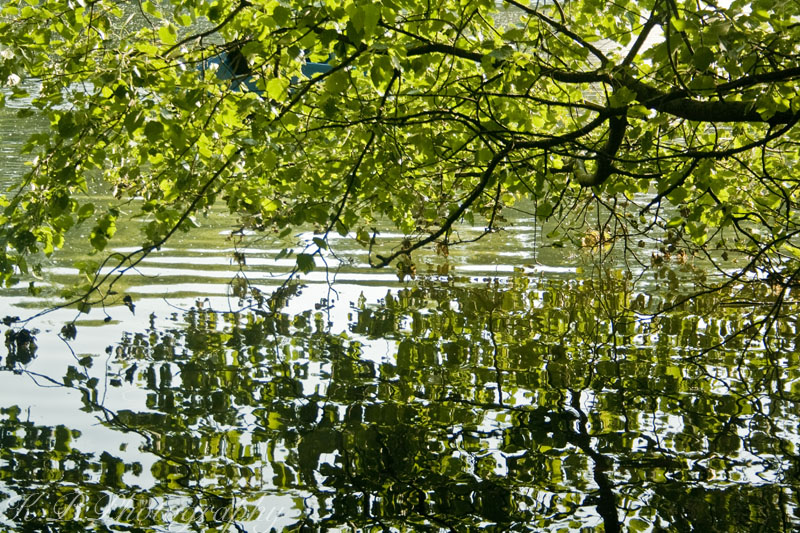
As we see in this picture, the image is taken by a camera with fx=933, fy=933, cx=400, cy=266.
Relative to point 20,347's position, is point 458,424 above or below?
below

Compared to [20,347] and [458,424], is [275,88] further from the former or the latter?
[20,347]

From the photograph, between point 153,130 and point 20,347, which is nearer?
point 153,130

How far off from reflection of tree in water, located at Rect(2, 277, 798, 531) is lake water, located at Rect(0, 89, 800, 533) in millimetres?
23

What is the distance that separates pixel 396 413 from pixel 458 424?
53 centimetres

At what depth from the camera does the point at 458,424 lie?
6.80 metres

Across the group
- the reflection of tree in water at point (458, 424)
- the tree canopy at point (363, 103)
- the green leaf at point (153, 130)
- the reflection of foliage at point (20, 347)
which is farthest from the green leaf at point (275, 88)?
the reflection of foliage at point (20, 347)

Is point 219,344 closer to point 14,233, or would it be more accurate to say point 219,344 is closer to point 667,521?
point 14,233

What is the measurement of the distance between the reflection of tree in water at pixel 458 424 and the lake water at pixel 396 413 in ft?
0.07

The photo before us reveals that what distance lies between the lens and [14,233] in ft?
20.1

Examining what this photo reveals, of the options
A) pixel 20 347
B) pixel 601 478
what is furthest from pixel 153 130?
pixel 20 347

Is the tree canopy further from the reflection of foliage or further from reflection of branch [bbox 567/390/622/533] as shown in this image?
the reflection of foliage

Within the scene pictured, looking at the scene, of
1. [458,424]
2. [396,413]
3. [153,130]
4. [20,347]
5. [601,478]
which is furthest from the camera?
[20,347]

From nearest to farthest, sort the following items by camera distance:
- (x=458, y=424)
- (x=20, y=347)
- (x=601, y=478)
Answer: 1. (x=601, y=478)
2. (x=458, y=424)
3. (x=20, y=347)

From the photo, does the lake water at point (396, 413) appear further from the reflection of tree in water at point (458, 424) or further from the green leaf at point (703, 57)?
the green leaf at point (703, 57)
